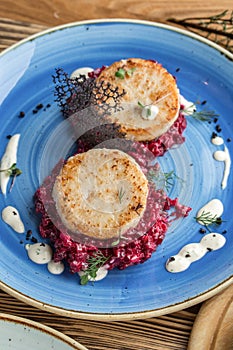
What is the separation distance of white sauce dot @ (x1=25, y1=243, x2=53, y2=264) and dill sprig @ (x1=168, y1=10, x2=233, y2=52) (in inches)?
61.2

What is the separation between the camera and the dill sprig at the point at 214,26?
12.4 ft

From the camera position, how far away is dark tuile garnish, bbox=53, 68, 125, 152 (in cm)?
321

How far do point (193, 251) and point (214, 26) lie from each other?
1.43 m

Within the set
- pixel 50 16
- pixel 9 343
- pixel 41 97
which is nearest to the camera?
pixel 9 343

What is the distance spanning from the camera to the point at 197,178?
3.31m

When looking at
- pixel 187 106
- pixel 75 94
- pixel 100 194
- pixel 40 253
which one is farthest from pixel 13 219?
pixel 187 106

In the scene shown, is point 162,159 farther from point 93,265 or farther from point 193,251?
point 93,265

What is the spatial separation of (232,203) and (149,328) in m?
0.73

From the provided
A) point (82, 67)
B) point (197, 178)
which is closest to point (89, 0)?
point (82, 67)

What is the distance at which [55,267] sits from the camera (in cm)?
304

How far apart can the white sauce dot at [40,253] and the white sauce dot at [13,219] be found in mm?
115

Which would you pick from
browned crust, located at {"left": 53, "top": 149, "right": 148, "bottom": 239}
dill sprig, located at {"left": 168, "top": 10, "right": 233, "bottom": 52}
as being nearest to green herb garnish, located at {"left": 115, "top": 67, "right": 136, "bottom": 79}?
browned crust, located at {"left": 53, "top": 149, "right": 148, "bottom": 239}

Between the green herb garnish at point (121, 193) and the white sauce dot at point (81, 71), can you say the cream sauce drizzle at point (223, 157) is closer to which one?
the green herb garnish at point (121, 193)

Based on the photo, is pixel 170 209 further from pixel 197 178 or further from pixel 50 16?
pixel 50 16
